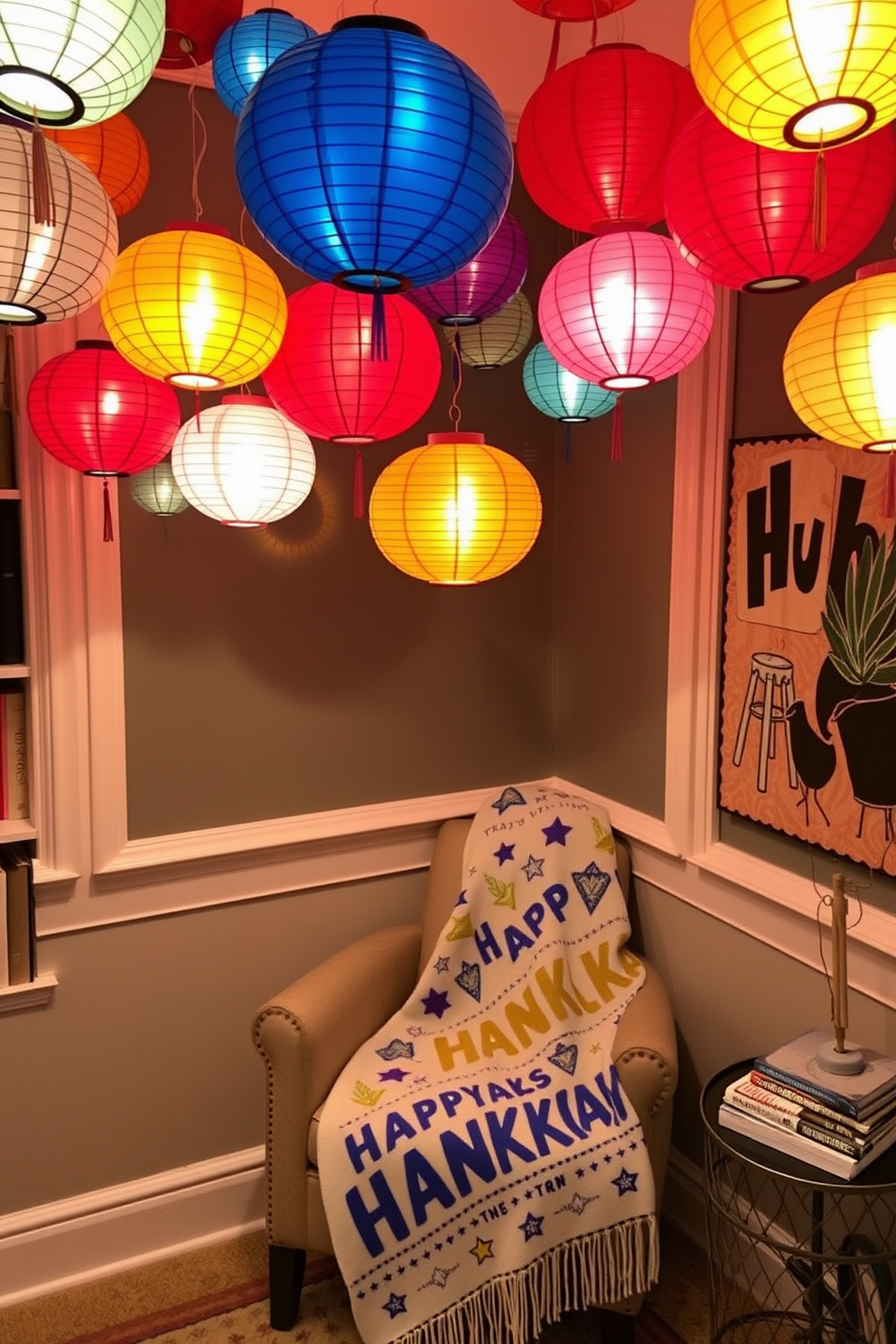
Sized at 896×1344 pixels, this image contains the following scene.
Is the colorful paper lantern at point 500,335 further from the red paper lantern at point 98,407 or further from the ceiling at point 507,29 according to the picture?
the red paper lantern at point 98,407

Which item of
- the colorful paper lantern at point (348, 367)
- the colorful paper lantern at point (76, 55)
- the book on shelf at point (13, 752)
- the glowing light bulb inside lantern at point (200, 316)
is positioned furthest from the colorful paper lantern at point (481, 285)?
the book on shelf at point (13, 752)

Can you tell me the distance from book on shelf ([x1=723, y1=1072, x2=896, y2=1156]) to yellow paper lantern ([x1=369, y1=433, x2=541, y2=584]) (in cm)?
99

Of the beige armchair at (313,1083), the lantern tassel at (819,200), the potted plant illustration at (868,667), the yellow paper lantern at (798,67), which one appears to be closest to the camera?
the yellow paper lantern at (798,67)

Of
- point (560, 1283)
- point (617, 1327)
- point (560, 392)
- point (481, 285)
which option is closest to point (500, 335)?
point (560, 392)

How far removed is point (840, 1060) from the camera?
175cm

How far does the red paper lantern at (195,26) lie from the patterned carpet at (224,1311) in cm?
233

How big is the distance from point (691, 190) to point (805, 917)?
57.2 inches

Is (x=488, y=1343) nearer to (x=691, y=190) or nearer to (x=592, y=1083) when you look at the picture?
(x=592, y=1083)

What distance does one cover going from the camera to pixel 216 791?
2.46 metres

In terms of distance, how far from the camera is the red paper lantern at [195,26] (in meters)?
1.42

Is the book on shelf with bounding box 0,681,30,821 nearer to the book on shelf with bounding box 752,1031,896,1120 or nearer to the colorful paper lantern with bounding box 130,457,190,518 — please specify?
the colorful paper lantern with bounding box 130,457,190,518

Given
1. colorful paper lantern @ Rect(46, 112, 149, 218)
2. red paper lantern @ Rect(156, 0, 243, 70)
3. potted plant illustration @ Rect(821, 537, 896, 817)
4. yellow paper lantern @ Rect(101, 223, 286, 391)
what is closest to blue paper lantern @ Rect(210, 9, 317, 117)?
red paper lantern @ Rect(156, 0, 243, 70)

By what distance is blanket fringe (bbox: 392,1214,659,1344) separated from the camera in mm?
1953

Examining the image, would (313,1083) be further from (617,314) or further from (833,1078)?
(617,314)
